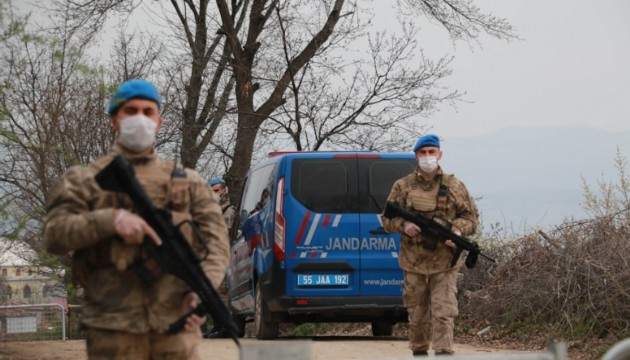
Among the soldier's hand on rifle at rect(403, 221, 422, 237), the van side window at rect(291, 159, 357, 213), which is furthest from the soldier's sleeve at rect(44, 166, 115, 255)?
the van side window at rect(291, 159, 357, 213)

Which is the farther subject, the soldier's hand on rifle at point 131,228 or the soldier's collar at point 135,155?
the soldier's collar at point 135,155

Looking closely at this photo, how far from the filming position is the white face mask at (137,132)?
4781mm

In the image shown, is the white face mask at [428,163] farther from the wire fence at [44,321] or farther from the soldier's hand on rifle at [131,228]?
the wire fence at [44,321]

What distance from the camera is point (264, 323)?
531 inches

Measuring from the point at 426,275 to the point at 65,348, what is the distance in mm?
6256

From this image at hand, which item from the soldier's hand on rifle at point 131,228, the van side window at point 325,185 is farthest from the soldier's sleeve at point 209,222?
the van side window at point 325,185

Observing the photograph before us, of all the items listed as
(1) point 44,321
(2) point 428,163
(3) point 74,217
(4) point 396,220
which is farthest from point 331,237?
(1) point 44,321

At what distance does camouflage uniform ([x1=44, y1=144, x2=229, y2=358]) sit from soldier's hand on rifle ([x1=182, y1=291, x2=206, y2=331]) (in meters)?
0.03

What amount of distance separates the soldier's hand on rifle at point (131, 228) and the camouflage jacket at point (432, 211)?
195 inches

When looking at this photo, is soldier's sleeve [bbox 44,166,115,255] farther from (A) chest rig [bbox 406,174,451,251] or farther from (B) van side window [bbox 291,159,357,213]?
(B) van side window [bbox 291,159,357,213]

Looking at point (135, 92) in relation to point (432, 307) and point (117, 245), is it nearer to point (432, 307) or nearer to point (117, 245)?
point (117, 245)

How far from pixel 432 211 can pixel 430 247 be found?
0.97 feet

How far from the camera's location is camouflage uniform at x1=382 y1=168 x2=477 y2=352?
30.3 ft

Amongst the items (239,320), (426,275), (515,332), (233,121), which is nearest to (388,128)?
(233,121)
